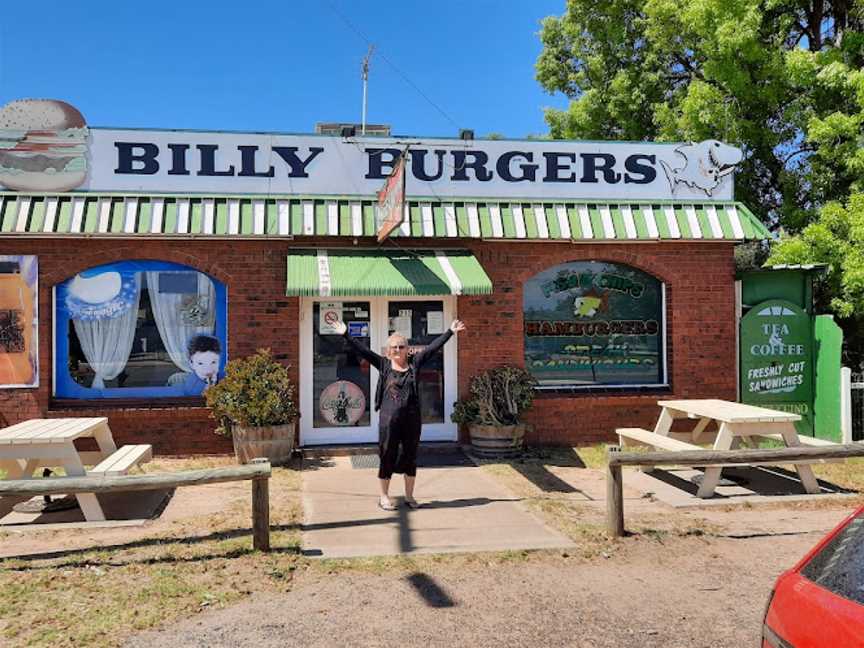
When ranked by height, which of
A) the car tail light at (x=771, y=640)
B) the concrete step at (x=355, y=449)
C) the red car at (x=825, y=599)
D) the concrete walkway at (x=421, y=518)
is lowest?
the concrete walkway at (x=421, y=518)

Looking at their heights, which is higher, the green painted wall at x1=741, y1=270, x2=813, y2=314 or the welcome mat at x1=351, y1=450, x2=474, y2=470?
the green painted wall at x1=741, y1=270, x2=813, y2=314

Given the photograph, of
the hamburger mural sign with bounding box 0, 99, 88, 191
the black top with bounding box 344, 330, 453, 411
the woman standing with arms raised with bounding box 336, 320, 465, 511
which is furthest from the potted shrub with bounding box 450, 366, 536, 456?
the hamburger mural sign with bounding box 0, 99, 88, 191

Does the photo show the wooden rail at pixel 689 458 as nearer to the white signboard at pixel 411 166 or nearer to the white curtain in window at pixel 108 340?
the white signboard at pixel 411 166

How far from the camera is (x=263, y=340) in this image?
353 inches

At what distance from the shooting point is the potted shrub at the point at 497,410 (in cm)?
869

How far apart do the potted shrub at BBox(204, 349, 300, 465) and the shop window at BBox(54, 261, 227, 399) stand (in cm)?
81

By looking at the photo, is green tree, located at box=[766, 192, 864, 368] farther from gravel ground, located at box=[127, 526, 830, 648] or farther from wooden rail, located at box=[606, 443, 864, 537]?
gravel ground, located at box=[127, 526, 830, 648]

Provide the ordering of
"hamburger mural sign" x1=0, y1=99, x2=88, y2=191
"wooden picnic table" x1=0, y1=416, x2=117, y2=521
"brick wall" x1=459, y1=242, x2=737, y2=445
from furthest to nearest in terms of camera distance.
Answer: "brick wall" x1=459, y1=242, x2=737, y2=445, "hamburger mural sign" x1=0, y1=99, x2=88, y2=191, "wooden picnic table" x1=0, y1=416, x2=117, y2=521

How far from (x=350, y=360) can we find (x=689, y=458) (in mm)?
4604

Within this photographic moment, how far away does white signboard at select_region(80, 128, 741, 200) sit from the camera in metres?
8.82

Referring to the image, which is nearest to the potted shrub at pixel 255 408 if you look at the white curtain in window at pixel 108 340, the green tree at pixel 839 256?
the white curtain in window at pixel 108 340

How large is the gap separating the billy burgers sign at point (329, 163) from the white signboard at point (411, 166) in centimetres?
1

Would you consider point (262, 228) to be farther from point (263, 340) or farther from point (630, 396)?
point (630, 396)

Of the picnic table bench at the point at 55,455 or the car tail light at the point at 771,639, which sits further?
the picnic table bench at the point at 55,455
